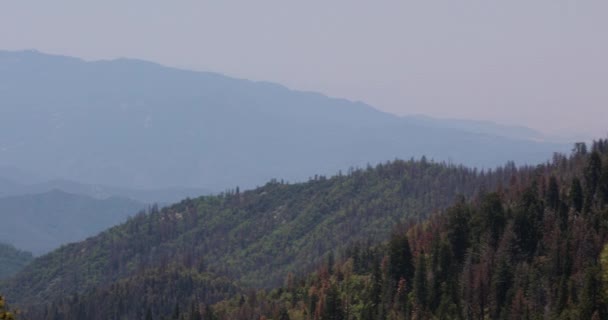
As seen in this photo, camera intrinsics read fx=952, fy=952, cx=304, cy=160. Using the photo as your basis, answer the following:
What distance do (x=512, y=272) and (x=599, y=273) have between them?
17425 mm

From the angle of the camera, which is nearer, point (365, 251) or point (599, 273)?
point (599, 273)

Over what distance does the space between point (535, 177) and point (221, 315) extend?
204 feet

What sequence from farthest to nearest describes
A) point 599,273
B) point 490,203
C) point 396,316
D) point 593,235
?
1. point 490,203
2. point 396,316
3. point 593,235
4. point 599,273

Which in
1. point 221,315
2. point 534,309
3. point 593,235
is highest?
point 593,235

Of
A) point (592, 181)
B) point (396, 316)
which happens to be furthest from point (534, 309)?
point (592, 181)

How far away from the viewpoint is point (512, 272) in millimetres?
127312

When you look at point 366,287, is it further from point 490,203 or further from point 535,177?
point 535,177

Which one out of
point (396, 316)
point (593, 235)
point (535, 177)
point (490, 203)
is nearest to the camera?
point (593, 235)

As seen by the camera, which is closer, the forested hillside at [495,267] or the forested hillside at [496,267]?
the forested hillside at [496,267]

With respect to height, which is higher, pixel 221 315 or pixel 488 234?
pixel 488 234

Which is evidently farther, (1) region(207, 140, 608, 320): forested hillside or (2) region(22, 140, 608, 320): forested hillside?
(2) region(22, 140, 608, 320): forested hillside

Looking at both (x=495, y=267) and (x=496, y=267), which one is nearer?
(x=496, y=267)

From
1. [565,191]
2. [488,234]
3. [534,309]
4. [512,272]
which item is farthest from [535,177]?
[534,309]

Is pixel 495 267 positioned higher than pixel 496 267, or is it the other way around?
pixel 496 267
